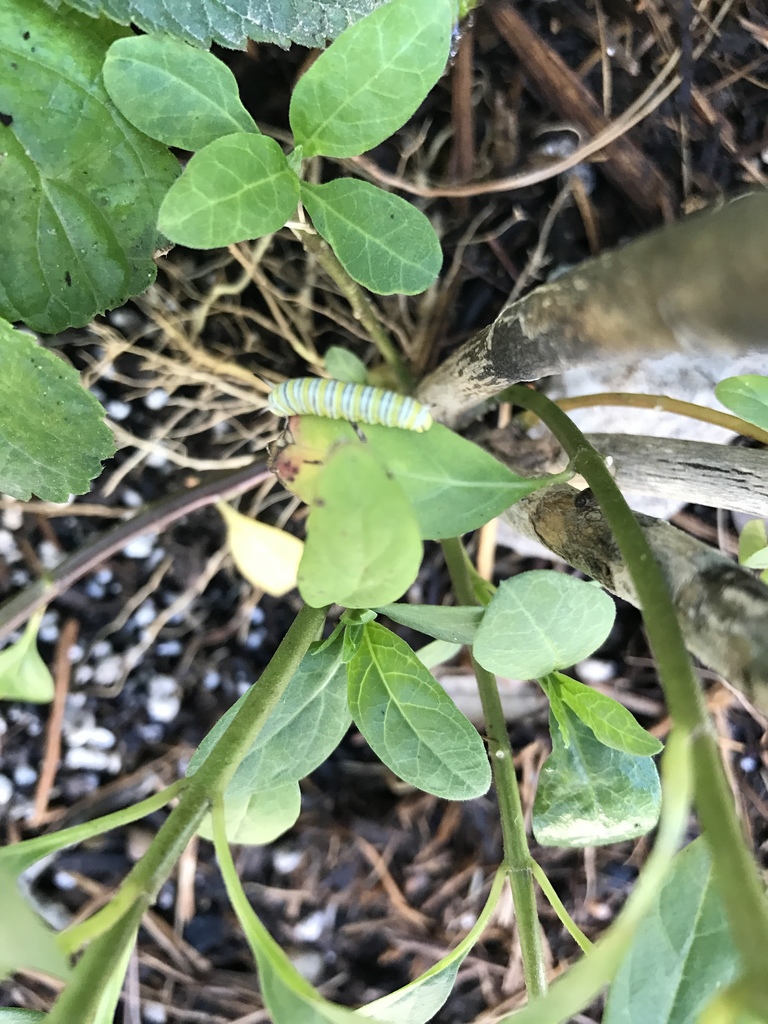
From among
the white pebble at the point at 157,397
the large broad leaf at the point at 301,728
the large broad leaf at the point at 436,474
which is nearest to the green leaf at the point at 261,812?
the large broad leaf at the point at 301,728

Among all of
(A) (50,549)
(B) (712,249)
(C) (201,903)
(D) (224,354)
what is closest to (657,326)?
(B) (712,249)

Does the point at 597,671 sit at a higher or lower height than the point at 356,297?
lower

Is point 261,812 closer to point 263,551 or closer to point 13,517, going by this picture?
point 263,551

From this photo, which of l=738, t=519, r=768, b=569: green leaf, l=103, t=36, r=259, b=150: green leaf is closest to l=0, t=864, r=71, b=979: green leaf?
l=103, t=36, r=259, b=150: green leaf

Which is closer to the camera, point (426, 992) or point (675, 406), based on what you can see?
point (426, 992)

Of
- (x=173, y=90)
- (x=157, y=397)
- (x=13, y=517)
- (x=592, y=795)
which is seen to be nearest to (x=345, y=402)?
(x=173, y=90)

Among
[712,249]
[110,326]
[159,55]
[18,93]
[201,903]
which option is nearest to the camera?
[712,249]

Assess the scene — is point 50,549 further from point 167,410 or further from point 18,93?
point 18,93

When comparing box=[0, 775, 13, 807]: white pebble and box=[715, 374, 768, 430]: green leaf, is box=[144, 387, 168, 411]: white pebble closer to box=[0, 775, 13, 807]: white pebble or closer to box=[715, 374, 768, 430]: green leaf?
box=[0, 775, 13, 807]: white pebble
